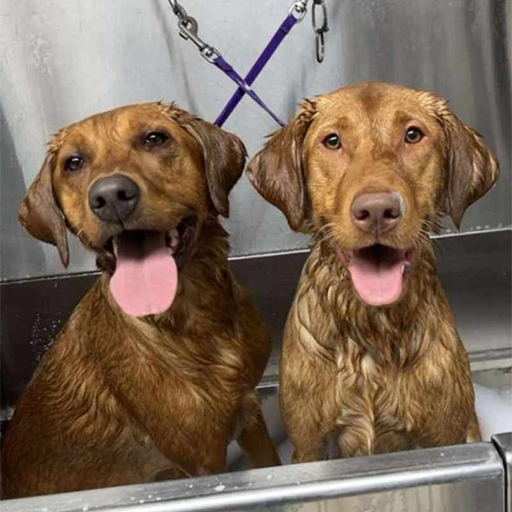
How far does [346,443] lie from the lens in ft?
6.69

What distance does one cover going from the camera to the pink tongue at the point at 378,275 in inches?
68.5

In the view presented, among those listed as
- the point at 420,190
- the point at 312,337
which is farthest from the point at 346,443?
the point at 420,190

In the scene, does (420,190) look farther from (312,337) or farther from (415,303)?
(312,337)

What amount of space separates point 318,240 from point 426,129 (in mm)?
361

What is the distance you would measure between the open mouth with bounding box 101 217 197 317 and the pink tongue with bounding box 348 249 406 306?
0.42 m

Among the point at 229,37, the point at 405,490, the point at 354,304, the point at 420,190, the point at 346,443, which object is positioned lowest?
the point at 346,443

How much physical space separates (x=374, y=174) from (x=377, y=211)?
0.32 feet

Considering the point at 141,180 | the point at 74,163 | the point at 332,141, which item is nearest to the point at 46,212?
the point at 74,163

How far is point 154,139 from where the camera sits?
2016 millimetres

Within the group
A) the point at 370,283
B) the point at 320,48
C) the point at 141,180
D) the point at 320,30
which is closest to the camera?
the point at 370,283

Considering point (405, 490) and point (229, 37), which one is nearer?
point (405, 490)

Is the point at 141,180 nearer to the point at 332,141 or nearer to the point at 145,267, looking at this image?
the point at 145,267

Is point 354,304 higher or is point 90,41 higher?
point 90,41

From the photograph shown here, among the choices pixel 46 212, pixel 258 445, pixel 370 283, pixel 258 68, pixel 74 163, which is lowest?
pixel 258 445
